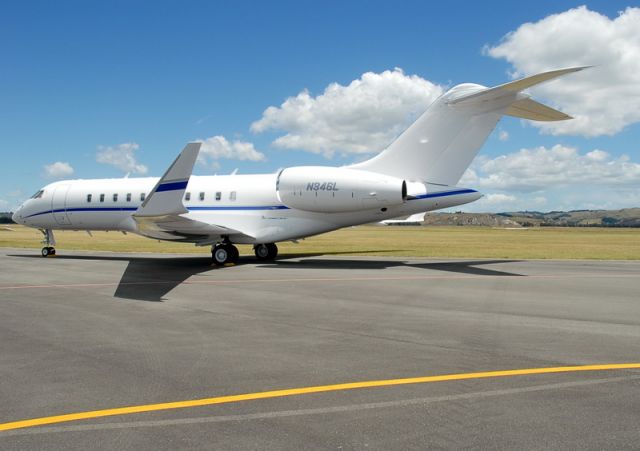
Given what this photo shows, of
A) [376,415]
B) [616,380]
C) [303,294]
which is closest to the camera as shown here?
[376,415]

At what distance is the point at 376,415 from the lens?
14.3 ft

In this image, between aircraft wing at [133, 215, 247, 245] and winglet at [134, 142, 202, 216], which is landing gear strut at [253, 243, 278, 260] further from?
winglet at [134, 142, 202, 216]

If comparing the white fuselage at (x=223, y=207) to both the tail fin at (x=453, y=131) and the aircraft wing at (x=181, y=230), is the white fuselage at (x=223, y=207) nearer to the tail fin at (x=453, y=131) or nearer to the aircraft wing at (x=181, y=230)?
the aircraft wing at (x=181, y=230)

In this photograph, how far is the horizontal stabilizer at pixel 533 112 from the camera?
1748 cm

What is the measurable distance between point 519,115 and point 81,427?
17315 millimetres

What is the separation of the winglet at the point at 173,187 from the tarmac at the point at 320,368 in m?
2.60

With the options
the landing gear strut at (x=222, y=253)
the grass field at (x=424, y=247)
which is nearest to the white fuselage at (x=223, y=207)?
the landing gear strut at (x=222, y=253)

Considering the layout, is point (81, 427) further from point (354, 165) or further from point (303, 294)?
point (354, 165)

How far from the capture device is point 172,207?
14.2 meters

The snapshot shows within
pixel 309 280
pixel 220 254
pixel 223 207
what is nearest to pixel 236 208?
pixel 223 207

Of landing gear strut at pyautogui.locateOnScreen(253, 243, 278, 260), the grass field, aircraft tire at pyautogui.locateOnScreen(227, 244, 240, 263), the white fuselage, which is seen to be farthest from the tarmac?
the grass field

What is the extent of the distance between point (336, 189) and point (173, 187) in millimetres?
6786

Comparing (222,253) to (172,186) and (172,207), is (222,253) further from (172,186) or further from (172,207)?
(172,186)

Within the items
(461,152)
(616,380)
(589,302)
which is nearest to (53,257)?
(461,152)
